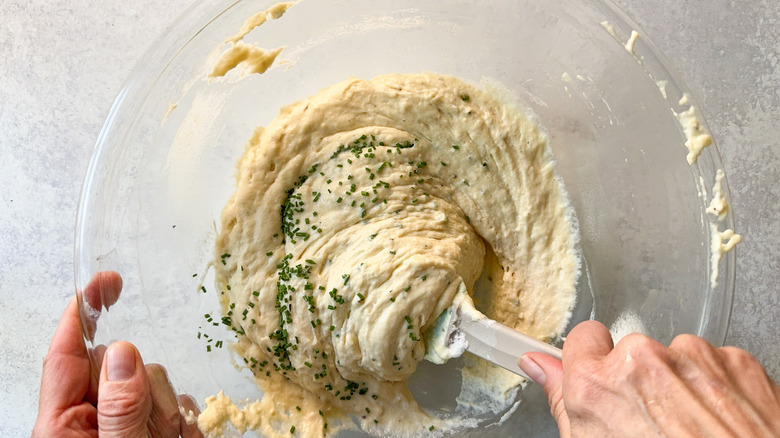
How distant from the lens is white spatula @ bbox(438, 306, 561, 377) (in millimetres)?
1269

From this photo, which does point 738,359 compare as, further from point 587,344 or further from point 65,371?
point 65,371

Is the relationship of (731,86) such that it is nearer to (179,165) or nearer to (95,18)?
(179,165)

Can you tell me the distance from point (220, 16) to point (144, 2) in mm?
423

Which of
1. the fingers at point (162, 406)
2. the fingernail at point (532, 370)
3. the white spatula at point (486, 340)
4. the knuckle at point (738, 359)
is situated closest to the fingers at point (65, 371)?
the fingers at point (162, 406)

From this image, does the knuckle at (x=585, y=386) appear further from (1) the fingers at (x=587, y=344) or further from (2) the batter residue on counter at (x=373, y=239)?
(2) the batter residue on counter at (x=373, y=239)

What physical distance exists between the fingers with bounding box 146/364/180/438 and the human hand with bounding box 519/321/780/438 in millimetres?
979

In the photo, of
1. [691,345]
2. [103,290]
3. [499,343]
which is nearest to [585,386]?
[691,345]

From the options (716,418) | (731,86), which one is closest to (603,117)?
(731,86)

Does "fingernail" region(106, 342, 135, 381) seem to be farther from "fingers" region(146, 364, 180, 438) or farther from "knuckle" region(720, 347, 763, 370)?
"knuckle" region(720, 347, 763, 370)

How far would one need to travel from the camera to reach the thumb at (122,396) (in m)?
1.23

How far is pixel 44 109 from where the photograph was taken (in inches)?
66.6

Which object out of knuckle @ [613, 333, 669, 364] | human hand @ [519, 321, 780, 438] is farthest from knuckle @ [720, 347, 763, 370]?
knuckle @ [613, 333, 669, 364]

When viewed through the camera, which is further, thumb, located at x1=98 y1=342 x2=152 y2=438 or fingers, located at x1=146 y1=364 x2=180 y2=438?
fingers, located at x1=146 y1=364 x2=180 y2=438

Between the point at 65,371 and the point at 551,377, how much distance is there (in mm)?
1249
